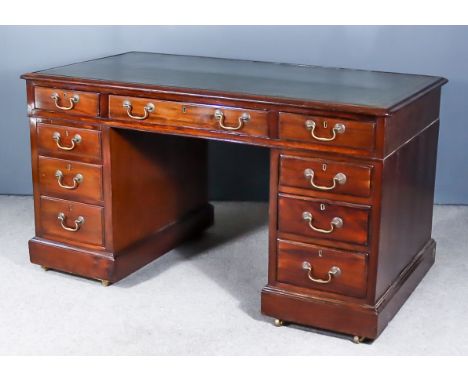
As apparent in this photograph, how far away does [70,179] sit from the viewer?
10.4 ft

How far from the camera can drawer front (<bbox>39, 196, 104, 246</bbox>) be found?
10.4 feet

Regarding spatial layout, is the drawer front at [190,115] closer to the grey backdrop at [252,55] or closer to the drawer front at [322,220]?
the drawer front at [322,220]

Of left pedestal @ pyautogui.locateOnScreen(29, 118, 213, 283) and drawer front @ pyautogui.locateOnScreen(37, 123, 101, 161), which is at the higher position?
drawer front @ pyautogui.locateOnScreen(37, 123, 101, 161)

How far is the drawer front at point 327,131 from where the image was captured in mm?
2613

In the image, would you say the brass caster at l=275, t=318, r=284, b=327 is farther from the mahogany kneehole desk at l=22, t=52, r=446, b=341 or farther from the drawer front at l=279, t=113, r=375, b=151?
the drawer front at l=279, t=113, r=375, b=151

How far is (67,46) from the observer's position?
3.98 m

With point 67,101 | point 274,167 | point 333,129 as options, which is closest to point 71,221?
point 67,101

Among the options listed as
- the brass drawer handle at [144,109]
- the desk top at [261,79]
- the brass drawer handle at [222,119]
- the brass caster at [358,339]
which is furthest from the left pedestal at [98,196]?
the brass caster at [358,339]

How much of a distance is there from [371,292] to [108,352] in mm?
816

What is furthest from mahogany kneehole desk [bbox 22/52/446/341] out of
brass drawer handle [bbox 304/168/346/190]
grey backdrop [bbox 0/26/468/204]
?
grey backdrop [bbox 0/26/468/204]

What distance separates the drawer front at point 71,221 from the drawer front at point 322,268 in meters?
0.71

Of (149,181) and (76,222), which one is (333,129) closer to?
(149,181)

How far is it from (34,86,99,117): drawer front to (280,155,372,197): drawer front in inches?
28.3

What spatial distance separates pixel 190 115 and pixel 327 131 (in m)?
0.47
